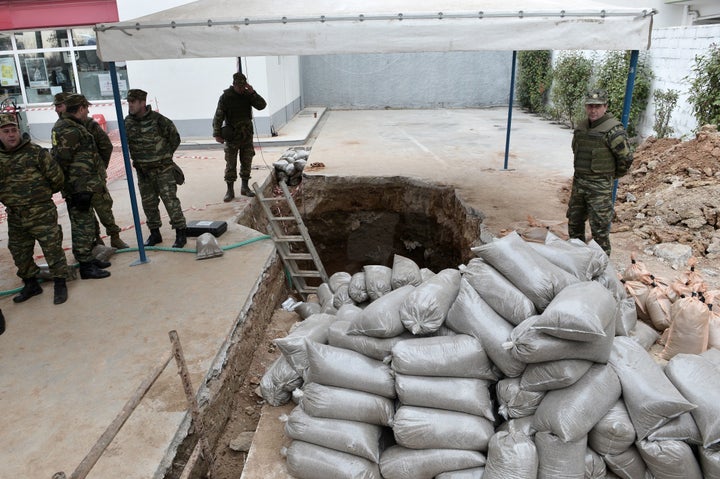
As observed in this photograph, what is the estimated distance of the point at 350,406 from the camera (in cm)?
257

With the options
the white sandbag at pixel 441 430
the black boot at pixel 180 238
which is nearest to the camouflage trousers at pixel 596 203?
the white sandbag at pixel 441 430

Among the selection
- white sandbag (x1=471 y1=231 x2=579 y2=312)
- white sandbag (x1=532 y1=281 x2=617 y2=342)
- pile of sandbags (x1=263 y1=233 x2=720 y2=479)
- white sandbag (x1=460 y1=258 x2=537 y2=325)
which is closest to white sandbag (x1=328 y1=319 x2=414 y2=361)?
pile of sandbags (x1=263 y1=233 x2=720 y2=479)

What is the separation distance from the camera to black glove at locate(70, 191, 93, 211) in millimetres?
4332

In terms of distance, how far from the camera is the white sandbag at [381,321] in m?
2.69

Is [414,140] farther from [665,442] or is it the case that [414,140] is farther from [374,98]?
[665,442]

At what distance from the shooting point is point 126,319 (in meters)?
3.75

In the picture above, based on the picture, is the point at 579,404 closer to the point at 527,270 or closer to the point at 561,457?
the point at 561,457

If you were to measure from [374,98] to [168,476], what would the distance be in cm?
1666

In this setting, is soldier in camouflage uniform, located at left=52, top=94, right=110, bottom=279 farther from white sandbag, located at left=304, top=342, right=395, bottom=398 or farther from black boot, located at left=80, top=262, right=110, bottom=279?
white sandbag, located at left=304, top=342, right=395, bottom=398

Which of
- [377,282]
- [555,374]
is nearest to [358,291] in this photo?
[377,282]

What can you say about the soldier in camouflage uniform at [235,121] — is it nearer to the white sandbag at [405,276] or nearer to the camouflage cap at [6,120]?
the camouflage cap at [6,120]

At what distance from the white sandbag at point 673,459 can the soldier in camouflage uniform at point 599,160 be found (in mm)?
2497

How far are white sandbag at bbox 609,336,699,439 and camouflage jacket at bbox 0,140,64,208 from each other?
13.5ft

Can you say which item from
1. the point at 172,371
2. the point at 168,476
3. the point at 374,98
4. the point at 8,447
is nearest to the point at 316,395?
the point at 168,476
